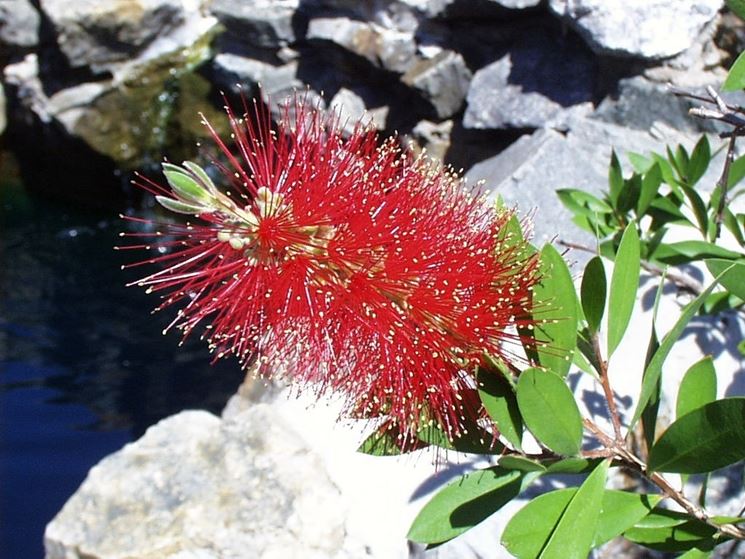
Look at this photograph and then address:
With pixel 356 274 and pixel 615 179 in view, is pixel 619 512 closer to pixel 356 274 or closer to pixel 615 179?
pixel 356 274

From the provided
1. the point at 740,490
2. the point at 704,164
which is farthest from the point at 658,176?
the point at 740,490

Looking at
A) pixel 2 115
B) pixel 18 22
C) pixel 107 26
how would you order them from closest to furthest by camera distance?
1. pixel 107 26
2. pixel 18 22
3. pixel 2 115

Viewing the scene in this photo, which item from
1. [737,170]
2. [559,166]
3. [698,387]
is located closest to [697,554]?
[698,387]

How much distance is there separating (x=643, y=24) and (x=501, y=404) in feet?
6.23

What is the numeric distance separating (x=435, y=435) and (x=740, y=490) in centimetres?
66

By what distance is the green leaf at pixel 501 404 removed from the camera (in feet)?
2.24

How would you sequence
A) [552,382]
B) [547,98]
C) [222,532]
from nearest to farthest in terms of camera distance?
[552,382] < [222,532] < [547,98]

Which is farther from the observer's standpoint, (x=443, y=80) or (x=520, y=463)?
(x=443, y=80)

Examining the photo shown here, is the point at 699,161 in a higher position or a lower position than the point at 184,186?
lower

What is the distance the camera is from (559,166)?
193 centimetres

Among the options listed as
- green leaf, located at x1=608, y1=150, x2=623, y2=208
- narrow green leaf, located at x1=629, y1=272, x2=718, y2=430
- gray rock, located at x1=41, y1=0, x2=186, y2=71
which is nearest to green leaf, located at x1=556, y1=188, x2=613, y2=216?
green leaf, located at x1=608, y1=150, x2=623, y2=208

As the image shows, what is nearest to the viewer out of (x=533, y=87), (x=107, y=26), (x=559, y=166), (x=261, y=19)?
(x=559, y=166)

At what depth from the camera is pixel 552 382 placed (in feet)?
2.13

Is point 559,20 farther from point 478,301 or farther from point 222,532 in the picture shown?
point 478,301
